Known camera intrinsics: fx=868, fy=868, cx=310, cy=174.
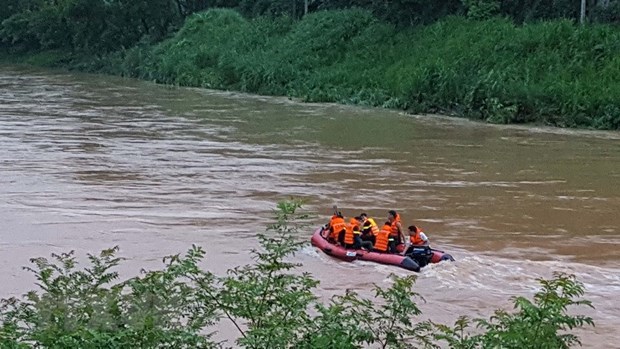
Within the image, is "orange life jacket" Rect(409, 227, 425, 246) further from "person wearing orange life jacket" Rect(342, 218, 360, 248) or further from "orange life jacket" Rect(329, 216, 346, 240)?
"orange life jacket" Rect(329, 216, 346, 240)

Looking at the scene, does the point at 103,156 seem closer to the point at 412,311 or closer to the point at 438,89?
the point at 438,89

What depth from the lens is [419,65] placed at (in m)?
29.2

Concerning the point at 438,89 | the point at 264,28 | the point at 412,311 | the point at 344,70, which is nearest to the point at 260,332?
the point at 412,311

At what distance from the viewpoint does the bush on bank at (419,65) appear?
952 inches

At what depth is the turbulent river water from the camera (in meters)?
11.1

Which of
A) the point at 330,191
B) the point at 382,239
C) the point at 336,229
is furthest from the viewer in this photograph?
the point at 330,191

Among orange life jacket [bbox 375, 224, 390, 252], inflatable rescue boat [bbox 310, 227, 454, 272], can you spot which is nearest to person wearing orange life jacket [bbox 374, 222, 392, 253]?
orange life jacket [bbox 375, 224, 390, 252]

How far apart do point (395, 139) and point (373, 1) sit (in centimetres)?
1514

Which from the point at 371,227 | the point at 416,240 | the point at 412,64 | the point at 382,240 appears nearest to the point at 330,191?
the point at 371,227

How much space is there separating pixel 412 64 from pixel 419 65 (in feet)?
3.40

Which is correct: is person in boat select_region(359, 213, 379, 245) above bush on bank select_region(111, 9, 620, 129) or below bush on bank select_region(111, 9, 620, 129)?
below

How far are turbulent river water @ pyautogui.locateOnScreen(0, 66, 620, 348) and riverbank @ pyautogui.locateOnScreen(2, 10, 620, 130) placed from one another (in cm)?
133

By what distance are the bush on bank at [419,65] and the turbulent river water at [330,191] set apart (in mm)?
1273

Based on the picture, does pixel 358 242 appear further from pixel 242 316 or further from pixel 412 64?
pixel 412 64
